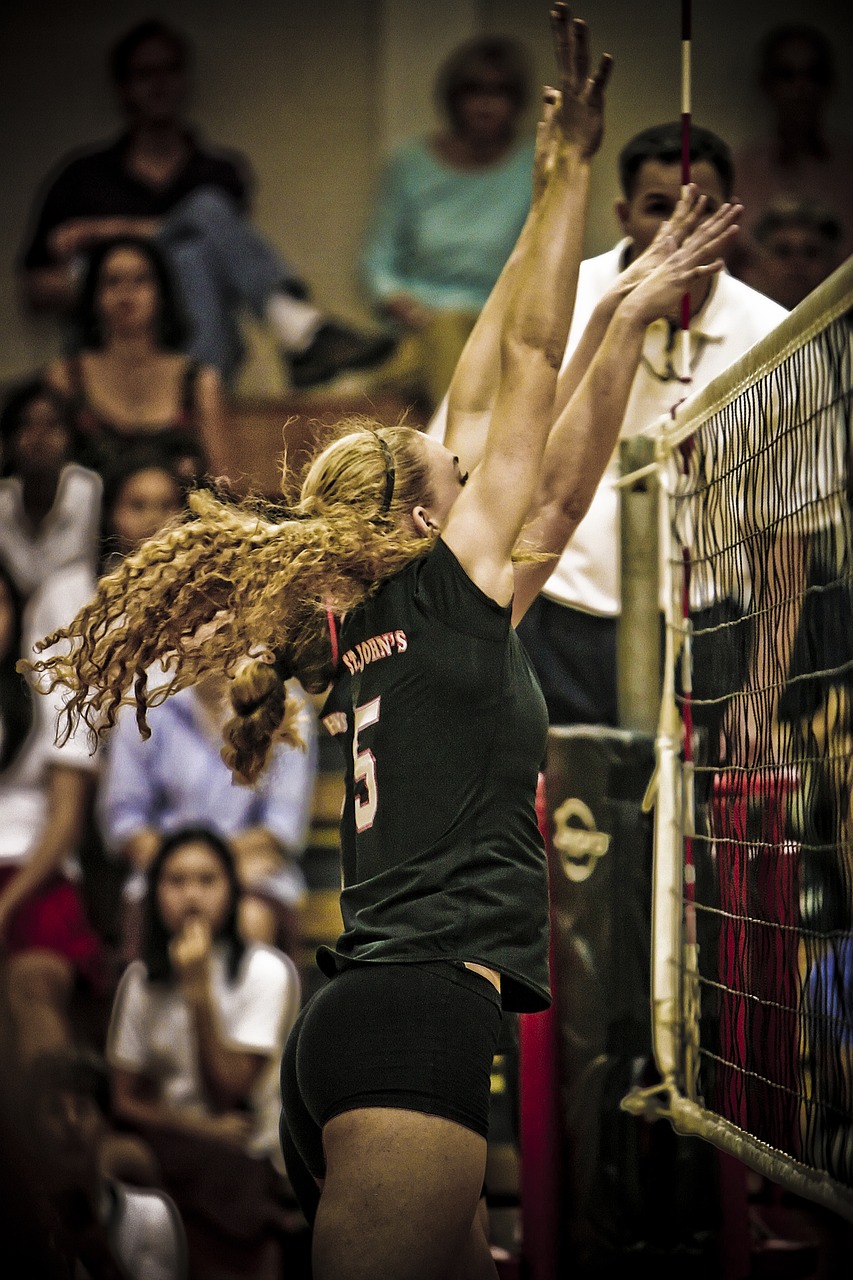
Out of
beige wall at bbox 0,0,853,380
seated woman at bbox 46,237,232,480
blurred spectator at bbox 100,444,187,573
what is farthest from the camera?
beige wall at bbox 0,0,853,380

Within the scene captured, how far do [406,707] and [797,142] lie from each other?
530 centimetres

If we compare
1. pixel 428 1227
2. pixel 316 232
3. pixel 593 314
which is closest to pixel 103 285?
pixel 316 232

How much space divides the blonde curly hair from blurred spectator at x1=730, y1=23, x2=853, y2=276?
4.29 meters

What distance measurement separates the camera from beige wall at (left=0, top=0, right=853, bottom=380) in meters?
6.92

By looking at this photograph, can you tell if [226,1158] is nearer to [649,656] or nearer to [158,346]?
[649,656]

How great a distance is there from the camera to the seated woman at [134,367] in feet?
18.4

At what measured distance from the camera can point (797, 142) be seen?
6.53m

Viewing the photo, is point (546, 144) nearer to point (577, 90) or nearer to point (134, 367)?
point (577, 90)

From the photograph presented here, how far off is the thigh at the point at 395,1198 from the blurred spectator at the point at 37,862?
10.2 feet

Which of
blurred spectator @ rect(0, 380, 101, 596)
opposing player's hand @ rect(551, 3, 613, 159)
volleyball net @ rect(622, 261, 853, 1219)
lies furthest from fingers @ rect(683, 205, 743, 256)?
blurred spectator @ rect(0, 380, 101, 596)

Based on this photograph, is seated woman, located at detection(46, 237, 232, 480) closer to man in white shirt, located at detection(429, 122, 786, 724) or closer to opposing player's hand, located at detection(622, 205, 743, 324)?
man in white shirt, located at detection(429, 122, 786, 724)

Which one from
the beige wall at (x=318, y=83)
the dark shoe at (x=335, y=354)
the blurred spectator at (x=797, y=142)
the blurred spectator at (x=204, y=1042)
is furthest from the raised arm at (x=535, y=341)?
the beige wall at (x=318, y=83)

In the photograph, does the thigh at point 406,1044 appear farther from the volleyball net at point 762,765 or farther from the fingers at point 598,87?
the fingers at point 598,87

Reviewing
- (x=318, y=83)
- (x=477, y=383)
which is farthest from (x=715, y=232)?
(x=318, y=83)
